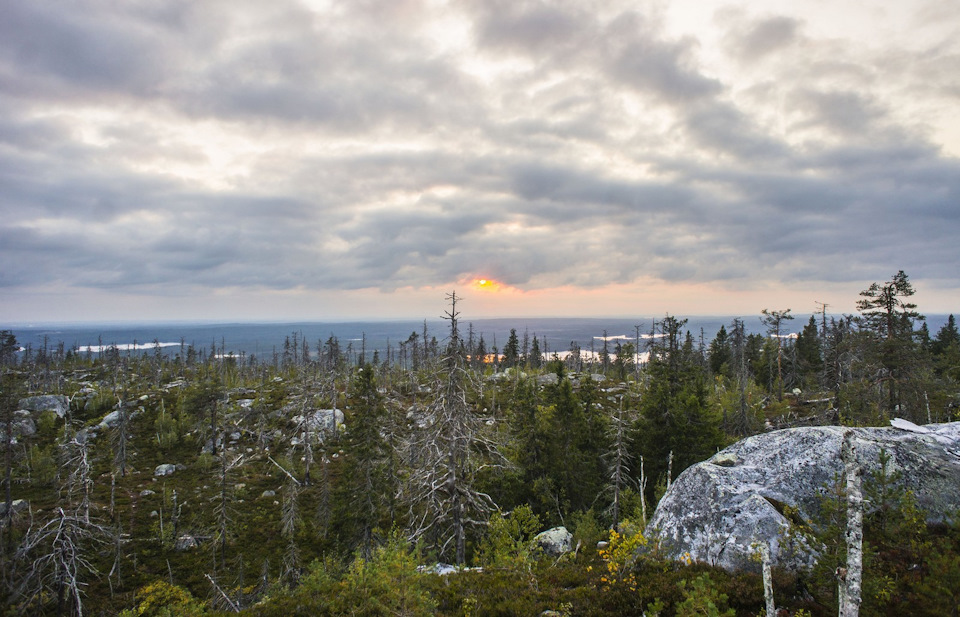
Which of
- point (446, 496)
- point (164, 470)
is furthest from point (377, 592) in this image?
point (164, 470)

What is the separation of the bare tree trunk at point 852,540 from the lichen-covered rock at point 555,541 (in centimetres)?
1492

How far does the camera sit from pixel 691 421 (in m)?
27.9

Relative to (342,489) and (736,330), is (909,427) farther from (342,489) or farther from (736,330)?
(736,330)

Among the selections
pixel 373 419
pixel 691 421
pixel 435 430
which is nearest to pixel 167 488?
pixel 373 419

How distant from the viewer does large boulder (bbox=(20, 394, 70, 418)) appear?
67000 millimetres

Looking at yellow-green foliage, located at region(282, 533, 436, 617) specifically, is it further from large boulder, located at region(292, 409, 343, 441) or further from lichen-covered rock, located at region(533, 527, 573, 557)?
large boulder, located at region(292, 409, 343, 441)

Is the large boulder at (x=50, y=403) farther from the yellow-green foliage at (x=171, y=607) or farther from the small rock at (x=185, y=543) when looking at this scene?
the yellow-green foliage at (x=171, y=607)

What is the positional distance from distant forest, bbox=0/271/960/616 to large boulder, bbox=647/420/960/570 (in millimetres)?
845

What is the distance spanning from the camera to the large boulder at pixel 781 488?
1133 centimetres

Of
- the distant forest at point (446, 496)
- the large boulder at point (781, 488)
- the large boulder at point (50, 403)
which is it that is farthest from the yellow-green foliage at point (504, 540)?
the large boulder at point (50, 403)

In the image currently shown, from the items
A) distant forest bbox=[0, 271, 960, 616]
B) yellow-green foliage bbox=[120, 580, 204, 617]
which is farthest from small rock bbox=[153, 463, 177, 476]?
yellow-green foliage bbox=[120, 580, 204, 617]

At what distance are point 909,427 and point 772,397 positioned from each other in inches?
2150

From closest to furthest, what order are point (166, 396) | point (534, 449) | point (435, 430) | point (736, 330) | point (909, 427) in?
point (909, 427)
point (435, 430)
point (534, 449)
point (736, 330)
point (166, 396)

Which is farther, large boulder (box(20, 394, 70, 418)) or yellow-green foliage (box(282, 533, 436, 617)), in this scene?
large boulder (box(20, 394, 70, 418))
